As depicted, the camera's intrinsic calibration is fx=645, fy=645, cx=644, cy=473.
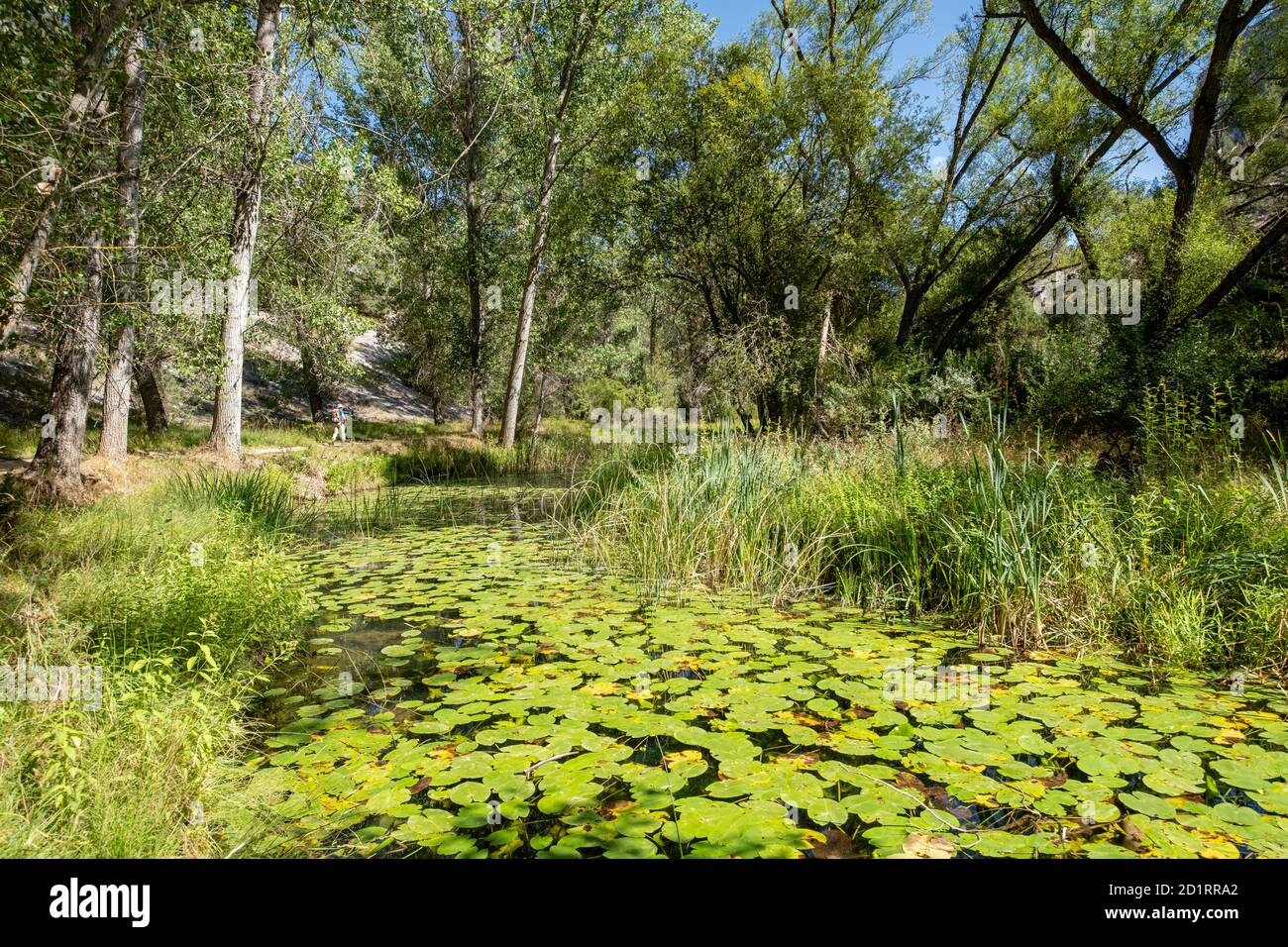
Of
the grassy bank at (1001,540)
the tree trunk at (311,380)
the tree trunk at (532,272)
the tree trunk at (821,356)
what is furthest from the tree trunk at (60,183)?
the tree trunk at (532,272)

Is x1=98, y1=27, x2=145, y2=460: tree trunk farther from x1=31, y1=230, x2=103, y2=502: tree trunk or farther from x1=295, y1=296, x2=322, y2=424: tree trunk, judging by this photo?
x1=295, y1=296, x2=322, y2=424: tree trunk

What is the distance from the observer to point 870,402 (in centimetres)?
1413

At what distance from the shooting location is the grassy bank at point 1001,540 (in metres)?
4.13

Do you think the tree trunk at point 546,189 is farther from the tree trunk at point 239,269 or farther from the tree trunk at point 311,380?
the tree trunk at point 239,269

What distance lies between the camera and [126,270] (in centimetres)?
738

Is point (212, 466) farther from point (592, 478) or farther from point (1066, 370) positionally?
point (1066, 370)

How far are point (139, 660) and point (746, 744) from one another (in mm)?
2952

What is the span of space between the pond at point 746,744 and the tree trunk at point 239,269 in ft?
22.3

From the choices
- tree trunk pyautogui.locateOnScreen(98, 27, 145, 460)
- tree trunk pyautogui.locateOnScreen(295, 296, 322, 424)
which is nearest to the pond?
tree trunk pyautogui.locateOnScreen(98, 27, 145, 460)

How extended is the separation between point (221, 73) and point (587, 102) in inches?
474

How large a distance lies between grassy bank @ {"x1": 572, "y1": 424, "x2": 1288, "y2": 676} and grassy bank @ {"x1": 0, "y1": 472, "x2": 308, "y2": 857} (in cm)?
323

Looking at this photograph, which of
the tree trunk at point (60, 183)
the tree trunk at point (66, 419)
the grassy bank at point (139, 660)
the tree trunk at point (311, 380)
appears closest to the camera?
the grassy bank at point (139, 660)
